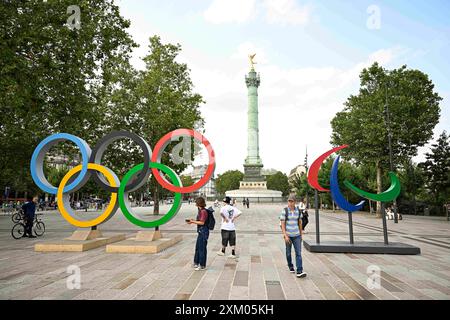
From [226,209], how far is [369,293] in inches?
188

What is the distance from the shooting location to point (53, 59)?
1608 cm

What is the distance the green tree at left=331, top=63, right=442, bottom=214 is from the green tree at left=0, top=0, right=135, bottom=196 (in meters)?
24.1

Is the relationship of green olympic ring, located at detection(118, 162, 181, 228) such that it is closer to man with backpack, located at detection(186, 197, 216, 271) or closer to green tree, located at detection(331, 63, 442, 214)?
man with backpack, located at detection(186, 197, 216, 271)

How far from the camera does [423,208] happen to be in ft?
→ 147

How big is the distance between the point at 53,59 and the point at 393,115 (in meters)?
29.9

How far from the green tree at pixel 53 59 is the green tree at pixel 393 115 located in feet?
79.0

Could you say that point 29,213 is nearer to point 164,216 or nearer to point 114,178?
point 114,178

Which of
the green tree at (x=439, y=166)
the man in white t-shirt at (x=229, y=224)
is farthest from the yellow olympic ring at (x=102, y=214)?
the green tree at (x=439, y=166)

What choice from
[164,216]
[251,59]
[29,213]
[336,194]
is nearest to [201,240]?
[164,216]

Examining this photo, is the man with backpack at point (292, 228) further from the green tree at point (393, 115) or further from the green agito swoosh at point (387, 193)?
the green tree at point (393, 115)

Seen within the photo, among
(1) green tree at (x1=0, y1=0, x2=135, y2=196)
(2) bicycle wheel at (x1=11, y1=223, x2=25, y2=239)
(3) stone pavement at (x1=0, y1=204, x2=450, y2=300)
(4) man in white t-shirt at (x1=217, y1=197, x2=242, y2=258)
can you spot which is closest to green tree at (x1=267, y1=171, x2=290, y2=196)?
(1) green tree at (x1=0, y1=0, x2=135, y2=196)

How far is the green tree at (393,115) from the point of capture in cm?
3020

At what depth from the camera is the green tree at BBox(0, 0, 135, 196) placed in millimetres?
14211
